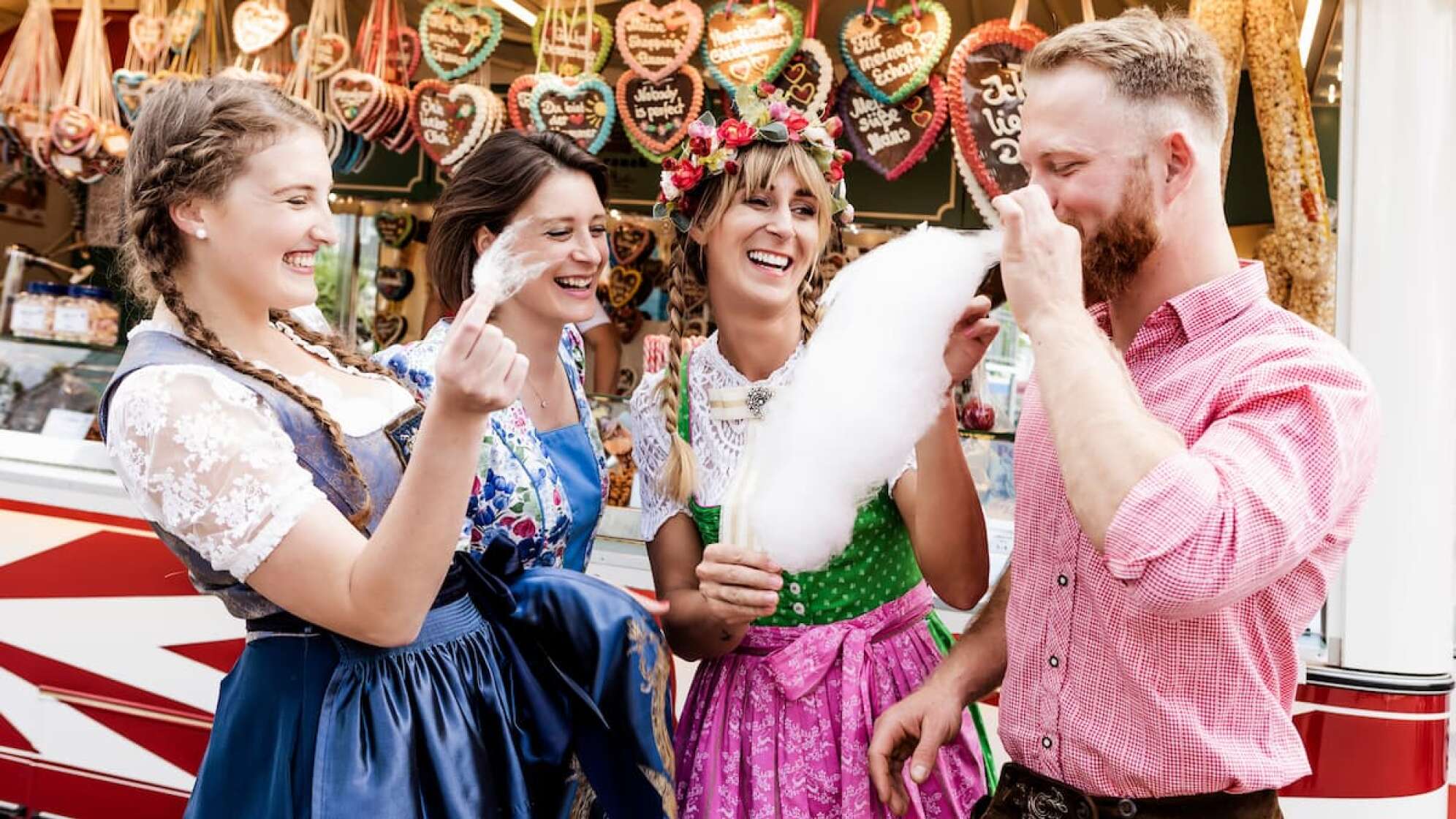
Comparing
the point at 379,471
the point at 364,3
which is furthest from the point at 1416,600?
the point at 364,3

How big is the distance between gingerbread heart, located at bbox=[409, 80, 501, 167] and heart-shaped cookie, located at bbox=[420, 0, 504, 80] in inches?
2.7

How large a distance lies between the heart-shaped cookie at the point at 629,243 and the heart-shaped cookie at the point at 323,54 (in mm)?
1664

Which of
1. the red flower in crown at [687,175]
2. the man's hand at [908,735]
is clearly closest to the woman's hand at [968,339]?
the man's hand at [908,735]

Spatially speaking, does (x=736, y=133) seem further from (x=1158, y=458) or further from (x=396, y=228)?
(x=396, y=228)

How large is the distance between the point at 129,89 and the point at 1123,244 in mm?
4253

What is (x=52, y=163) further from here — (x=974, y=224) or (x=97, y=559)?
(x=974, y=224)

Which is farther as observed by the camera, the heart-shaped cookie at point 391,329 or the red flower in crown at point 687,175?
the heart-shaped cookie at point 391,329

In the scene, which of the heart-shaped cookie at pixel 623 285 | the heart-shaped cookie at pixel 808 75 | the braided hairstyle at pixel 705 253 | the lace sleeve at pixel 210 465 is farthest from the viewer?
the heart-shaped cookie at pixel 623 285

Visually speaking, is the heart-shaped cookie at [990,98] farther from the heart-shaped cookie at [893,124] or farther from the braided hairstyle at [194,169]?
the braided hairstyle at [194,169]

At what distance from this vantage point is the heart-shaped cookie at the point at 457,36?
4.19m

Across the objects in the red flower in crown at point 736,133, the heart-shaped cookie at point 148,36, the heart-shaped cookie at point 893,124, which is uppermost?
the heart-shaped cookie at point 148,36

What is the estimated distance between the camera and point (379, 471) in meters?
1.63

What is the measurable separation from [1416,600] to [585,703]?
6.56 ft

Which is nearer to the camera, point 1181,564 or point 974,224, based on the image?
point 1181,564
